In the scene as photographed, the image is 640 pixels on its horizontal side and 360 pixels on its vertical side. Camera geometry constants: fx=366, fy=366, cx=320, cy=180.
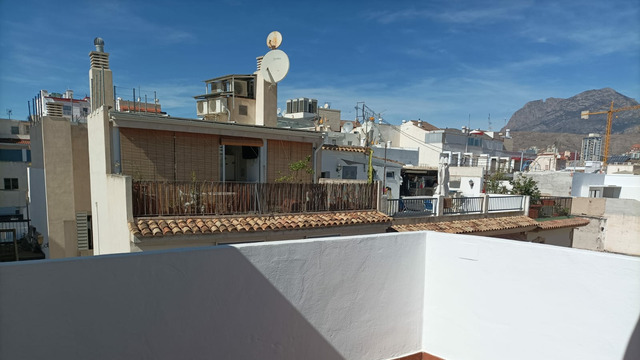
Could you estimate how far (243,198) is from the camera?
31.7 feet

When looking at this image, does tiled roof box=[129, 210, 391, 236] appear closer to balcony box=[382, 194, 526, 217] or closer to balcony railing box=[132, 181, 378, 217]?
balcony railing box=[132, 181, 378, 217]

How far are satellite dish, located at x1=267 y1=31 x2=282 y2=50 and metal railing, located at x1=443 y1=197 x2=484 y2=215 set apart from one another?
8.86 m

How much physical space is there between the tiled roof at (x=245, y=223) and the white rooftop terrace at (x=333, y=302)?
15.0ft

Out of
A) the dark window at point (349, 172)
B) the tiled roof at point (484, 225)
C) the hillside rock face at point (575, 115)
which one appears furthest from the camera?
the hillside rock face at point (575, 115)

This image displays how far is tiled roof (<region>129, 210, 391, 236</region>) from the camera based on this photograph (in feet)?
26.2

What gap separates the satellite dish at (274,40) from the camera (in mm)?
13945

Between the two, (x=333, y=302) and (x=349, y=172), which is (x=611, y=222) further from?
(x=333, y=302)

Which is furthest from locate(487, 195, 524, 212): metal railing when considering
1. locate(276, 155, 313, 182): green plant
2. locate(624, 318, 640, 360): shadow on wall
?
locate(624, 318, 640, 360): shadow on wall

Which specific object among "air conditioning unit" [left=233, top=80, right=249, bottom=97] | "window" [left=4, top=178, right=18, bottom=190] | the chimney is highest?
"air conditioning unit" [left=233, top=80, right=249, bottom=97]

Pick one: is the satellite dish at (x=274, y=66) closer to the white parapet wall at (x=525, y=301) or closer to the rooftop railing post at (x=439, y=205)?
the rooftop railing post at (x=439, y=205)

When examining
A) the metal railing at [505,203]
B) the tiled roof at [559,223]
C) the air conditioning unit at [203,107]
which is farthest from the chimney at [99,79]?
the tiled roof at [559,223]

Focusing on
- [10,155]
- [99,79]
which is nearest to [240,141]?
[99,79]

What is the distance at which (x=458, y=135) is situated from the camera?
1751 inches

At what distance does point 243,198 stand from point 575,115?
196 metres
